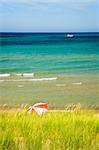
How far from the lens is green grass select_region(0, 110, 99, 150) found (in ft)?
14.6

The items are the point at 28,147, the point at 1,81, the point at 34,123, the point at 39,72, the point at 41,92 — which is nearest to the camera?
the point at 28,147

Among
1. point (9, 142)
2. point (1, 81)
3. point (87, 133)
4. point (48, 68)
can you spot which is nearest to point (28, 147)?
point (9, 142)

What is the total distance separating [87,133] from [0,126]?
96cm

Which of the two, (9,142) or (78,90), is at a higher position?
(9,142)

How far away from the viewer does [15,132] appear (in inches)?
189

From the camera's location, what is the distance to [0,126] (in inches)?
204

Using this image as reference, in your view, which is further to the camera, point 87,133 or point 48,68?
point 48,68

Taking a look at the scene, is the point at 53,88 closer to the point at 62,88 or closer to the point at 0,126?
the point at 62,88

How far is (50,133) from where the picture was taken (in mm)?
4840

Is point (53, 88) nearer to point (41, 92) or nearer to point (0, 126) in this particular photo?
point (41, 92)

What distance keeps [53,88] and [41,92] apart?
2.68 ft

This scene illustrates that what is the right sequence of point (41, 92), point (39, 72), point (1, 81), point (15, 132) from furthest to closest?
point (39, 72)
point (1, 81)
point (41, 92)
point (15, 132)

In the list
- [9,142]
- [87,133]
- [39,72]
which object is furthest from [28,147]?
[39,72]

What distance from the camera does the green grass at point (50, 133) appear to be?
446 centimetres
